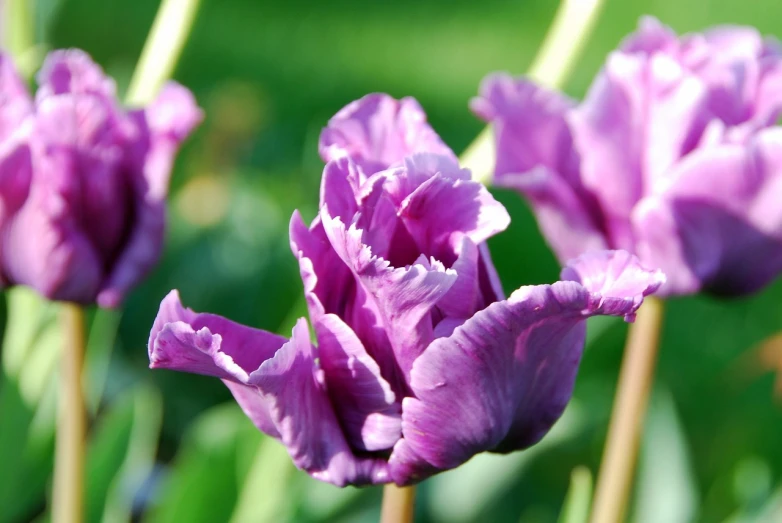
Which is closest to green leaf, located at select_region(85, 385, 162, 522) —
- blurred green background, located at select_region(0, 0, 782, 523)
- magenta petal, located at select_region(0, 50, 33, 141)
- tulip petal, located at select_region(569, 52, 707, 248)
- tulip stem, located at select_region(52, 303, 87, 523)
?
blurred green background, located at select_region(0, 0, 782, 523)

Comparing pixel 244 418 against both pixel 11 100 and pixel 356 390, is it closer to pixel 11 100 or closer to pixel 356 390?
pixel 11 100

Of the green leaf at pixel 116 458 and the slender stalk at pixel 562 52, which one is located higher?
the slender stalk at pixel 562 52

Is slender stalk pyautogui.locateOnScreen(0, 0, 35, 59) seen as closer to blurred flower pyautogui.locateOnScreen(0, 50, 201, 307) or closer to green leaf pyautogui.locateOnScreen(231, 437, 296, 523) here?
blurred flower pyautogui.locateOnScreen(0, 50, 201, 307)

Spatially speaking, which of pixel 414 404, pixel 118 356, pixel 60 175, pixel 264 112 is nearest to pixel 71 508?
pixel 60 175

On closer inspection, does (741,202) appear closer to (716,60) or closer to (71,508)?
(716,60)

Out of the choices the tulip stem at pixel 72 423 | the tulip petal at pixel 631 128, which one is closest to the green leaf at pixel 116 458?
the tulip stem at pixel 72 423

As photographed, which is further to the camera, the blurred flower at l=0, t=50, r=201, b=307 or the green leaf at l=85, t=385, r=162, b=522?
the green leaf at l=85, t=385, r=162, b=522

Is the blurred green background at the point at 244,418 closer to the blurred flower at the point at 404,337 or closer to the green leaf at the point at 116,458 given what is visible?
the green leaf at the point at 116,458
